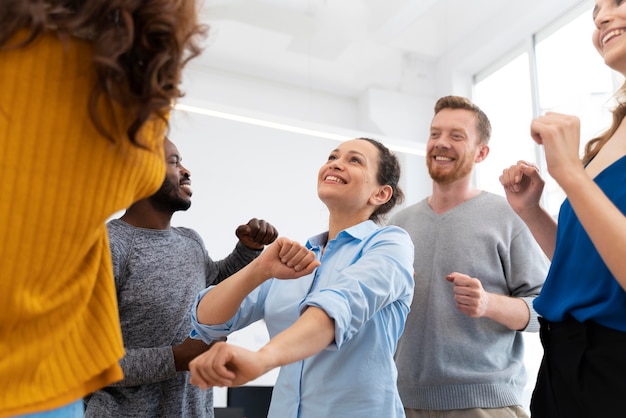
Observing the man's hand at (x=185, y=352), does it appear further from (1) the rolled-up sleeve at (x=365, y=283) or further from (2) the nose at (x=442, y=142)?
(2) the nose at (x=442, y=142)

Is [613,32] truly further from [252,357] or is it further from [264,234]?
[264,234]

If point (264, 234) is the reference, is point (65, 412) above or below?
below

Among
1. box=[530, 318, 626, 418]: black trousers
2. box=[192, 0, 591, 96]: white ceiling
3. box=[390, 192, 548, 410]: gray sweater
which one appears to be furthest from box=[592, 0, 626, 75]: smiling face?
box=[192, 0, 591, 96]: white ceiling

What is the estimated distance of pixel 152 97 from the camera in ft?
2.50

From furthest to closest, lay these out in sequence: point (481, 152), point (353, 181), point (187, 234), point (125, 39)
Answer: point (481, 152)
point (187, 234)
point (353, 181)
point (125, 39)

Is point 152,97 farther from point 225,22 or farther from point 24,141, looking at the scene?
point 225,22

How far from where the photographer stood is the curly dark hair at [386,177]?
201 cm

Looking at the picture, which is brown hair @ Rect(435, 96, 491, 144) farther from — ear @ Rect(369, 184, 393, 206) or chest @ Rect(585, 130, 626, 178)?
chest @ Rect(585, 130, 626, 178)

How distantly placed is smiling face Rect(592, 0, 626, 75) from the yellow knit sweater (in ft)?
3.24

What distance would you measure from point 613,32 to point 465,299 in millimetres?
818

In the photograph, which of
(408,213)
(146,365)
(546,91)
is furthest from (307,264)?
(546,91)

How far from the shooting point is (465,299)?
176 cm

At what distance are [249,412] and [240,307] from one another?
7.22 ft

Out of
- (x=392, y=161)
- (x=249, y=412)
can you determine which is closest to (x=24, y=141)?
(x=392, y=161)
